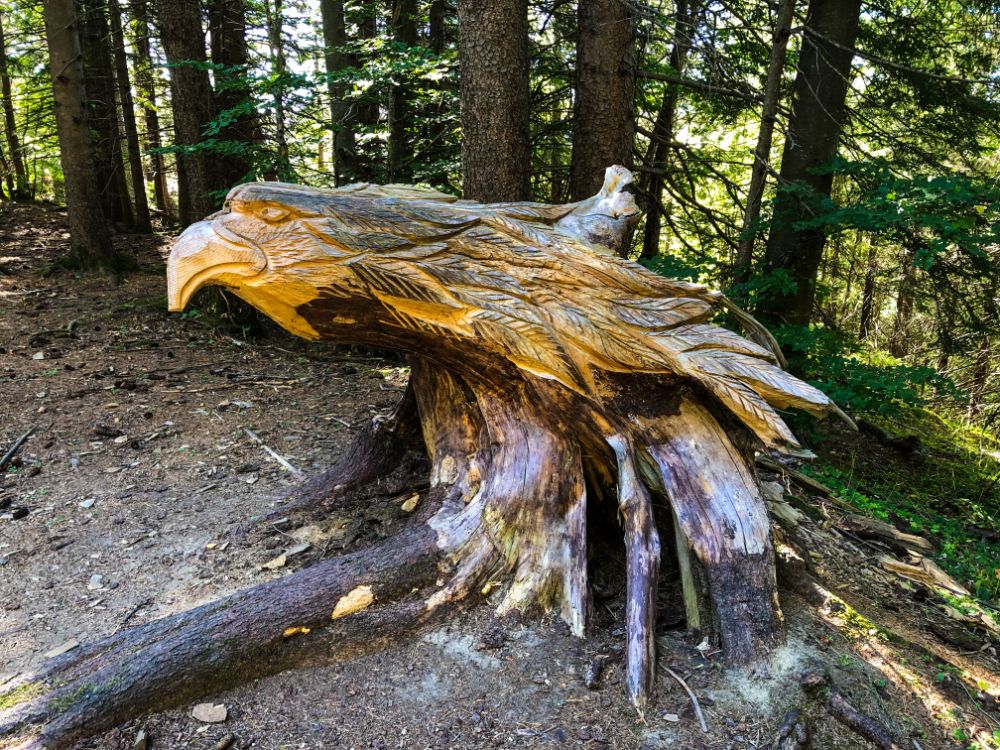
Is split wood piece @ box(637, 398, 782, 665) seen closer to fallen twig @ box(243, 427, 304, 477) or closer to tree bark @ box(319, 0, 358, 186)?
fallen twig @ box(243, 427, 304, 477)

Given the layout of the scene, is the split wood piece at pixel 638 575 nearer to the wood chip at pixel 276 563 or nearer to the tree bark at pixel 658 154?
the wood chip at pixel 276 563

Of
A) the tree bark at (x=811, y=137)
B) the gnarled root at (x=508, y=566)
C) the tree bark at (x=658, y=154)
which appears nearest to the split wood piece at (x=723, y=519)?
the gnarled root at (x=508, y=566)

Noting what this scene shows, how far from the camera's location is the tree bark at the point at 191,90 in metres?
7.47

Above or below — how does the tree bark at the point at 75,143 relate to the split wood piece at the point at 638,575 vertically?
above

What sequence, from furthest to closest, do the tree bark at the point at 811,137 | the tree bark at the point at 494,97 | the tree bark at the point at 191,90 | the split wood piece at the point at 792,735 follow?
the tree bark at the point at 191,90 < the tree bark at the point at 811,137 < the tree bark at the point at 494,97 < the split wood piece at the point at 792,735

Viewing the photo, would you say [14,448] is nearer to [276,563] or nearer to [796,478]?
[276,563]

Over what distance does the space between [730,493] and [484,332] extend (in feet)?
4.55

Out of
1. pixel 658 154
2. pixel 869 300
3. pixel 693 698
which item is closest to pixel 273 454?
pixel 693 698

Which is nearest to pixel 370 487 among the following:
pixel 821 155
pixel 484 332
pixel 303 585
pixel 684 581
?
pixel 303 585

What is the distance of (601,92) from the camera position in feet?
17.3

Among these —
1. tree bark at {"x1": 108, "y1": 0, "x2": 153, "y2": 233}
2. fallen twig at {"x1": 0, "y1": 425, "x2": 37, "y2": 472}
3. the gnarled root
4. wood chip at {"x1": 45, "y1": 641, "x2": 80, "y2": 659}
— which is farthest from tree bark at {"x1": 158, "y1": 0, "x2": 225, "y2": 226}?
the gnarled root

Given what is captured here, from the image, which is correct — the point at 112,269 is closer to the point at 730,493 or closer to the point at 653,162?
the point at 653,162

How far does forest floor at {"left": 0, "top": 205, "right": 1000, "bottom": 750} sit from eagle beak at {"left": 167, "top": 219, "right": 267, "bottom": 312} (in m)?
1.64

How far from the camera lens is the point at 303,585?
2.88 m
